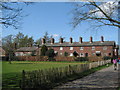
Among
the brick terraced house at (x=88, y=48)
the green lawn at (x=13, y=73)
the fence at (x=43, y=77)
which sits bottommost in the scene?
the green lawn at (x=13, y=73)

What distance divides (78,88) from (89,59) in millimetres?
36171

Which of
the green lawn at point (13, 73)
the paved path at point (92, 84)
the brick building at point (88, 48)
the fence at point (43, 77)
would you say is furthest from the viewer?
the brick building at point (88, 48)

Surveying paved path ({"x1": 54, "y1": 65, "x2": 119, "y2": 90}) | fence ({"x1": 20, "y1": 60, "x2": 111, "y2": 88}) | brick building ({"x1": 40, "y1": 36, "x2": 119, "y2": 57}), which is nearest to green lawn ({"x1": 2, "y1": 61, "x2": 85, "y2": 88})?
fence ({"x1": 20, "y1": 60, "x2": 111, "y2": 88})

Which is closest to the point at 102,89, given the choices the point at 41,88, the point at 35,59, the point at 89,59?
the point at 41,88

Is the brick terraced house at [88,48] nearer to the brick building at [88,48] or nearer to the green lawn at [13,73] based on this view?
the brick building at [88,48]

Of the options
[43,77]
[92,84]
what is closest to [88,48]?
[92,84]

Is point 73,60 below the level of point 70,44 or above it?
below

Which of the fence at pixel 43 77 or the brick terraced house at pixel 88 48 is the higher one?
the brick terraced house at pixel 88 48

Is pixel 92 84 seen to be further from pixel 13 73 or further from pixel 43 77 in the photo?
pixel 13 73

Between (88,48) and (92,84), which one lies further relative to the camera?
(88,48)

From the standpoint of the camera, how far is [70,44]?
6500 cm

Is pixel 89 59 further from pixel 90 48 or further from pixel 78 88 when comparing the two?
pixel 78 88

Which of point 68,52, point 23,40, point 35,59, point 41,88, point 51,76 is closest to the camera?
point 41,88

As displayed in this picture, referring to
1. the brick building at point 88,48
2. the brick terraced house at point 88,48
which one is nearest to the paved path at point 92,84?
the brick terraced house at point 88,48
